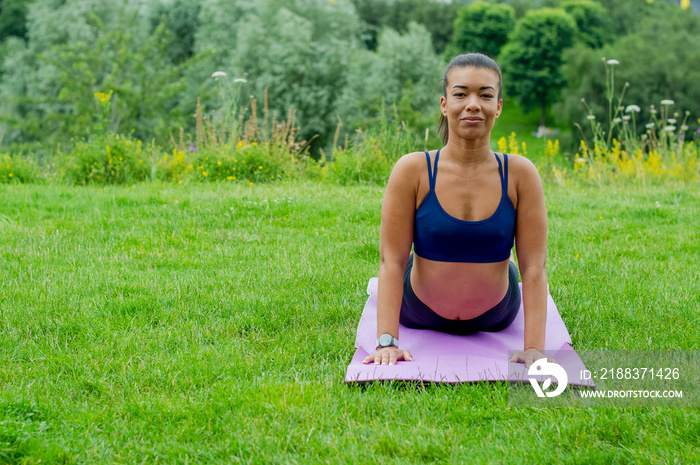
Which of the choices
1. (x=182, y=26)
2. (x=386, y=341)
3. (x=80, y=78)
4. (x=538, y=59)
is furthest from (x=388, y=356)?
(x=538, y=59)

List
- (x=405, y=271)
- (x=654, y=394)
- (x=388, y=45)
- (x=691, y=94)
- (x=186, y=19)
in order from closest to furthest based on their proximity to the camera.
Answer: (x=654, y=394) < (x=405, y=271) < (x=388, y=45) < (x=691, y=94) < (x=186, y=19)

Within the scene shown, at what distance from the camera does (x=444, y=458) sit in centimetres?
230

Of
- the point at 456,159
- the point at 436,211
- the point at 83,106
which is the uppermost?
the point at 456,159

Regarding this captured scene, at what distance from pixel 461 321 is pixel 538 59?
44.9m

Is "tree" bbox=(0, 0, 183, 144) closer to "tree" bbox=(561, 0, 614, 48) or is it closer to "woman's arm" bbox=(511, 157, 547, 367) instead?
"woman's arm" bbox=(511, 157, 547, 367)

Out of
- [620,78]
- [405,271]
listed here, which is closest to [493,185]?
[405,271]

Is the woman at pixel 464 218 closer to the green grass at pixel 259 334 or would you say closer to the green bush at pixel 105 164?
the green grass at pixel 259 334

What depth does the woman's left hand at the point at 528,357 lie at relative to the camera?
116 inches

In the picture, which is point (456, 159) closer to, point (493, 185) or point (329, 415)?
point (493, 185)

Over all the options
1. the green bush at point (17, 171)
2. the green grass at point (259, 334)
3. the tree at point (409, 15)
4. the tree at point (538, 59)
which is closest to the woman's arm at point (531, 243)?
the green grass at point (259, 334)

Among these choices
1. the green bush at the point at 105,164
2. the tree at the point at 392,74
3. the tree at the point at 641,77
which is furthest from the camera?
the tree at the point at 641,77

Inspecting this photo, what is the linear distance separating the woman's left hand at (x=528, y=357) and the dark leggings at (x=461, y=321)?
0.35 m

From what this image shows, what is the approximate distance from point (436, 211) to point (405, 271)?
0.50 m

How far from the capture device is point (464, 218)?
309 cm
